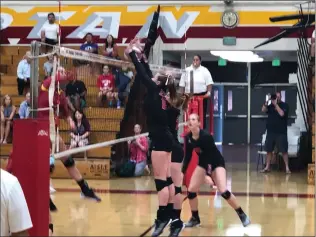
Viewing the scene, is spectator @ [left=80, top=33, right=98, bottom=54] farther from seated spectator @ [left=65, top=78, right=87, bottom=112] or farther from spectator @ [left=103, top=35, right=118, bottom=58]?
seated spectator @ [left=65, top=78, right=87, bottom=112]

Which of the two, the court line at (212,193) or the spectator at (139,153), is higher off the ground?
the spectator at (139,153)

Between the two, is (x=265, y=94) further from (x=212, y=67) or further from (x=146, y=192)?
(x=146, y=192)

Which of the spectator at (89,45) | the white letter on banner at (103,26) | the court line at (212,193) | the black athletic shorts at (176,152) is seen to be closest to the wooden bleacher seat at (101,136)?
the court line at (212,193)

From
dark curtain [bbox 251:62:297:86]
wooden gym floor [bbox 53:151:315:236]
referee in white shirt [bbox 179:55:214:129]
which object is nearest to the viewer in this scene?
wooden gym floor [bbox 53:151:315:236]

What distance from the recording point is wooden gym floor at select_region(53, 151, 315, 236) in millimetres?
9047

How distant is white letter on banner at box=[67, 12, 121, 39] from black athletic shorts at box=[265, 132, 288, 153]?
5215 millimetres

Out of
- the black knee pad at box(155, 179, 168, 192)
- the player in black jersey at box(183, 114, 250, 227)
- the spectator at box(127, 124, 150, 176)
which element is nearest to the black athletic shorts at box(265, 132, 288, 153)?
the spectator at box(127, 124, 150, 176)

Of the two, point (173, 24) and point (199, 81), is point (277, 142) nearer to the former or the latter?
point (173, 24)

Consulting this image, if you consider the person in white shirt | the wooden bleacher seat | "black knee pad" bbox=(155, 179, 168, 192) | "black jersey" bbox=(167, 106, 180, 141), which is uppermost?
"black jersey" bbox=(167, 106, 180, 141)

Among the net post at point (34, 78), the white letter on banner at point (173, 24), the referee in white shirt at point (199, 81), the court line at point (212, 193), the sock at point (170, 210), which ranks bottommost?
the court line at point (212, 193)

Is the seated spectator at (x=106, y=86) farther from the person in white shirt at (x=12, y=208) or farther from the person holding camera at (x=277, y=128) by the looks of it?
the person in white shirt at (x=12, y=208)

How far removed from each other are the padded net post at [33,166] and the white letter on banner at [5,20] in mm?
14266

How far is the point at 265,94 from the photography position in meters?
25.7

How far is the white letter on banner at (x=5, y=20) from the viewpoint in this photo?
19.0m
